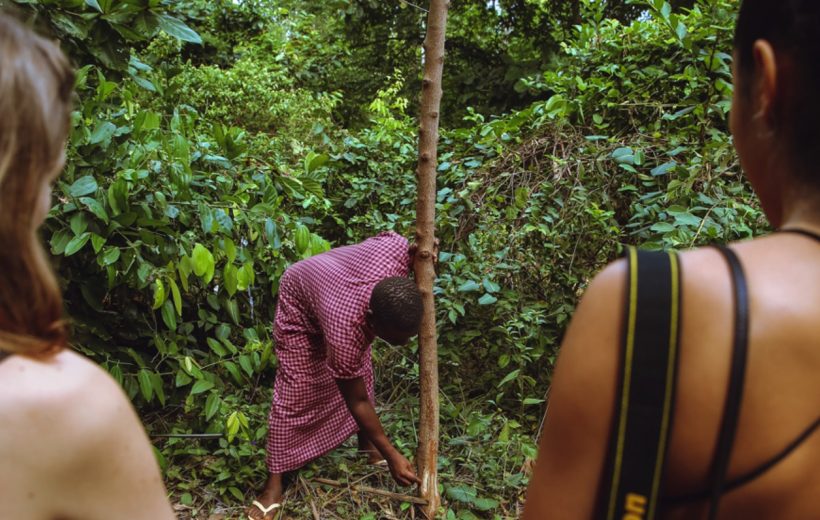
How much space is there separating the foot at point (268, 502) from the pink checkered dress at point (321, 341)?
62mm

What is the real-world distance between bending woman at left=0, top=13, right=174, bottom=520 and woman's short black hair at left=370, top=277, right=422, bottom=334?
6.65ft

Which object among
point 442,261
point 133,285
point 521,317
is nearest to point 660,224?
point 521,317

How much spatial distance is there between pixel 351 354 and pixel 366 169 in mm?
2879

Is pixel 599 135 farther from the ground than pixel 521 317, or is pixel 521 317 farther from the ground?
pixel 599 135

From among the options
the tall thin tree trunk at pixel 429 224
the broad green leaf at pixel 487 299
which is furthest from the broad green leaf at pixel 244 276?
the broad green leaf at pixel 487 299

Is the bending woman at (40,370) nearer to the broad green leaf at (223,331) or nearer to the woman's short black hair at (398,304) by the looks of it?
the woman's short black hair at (398,304)

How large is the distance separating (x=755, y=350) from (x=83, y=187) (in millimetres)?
2657

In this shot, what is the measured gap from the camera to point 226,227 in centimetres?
314

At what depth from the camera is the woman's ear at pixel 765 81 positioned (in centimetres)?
79

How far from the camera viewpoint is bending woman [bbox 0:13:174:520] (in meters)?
0.73

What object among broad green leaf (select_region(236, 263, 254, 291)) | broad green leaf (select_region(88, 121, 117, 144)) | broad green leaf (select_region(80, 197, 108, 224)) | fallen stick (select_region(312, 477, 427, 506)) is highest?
broad green leaf (select_region(88, 121, 117, 144))

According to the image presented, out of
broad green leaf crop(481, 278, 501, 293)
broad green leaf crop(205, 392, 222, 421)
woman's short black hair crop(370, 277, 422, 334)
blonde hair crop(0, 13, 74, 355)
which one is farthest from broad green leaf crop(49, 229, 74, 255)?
blonde hair crop(0, 13, 74, 355)

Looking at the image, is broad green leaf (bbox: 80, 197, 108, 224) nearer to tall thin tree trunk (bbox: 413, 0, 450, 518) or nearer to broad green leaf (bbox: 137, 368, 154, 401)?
broad green leaf (bbox: 137, 368, 154, 401)

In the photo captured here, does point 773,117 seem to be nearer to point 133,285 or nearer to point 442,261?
point 133,285
